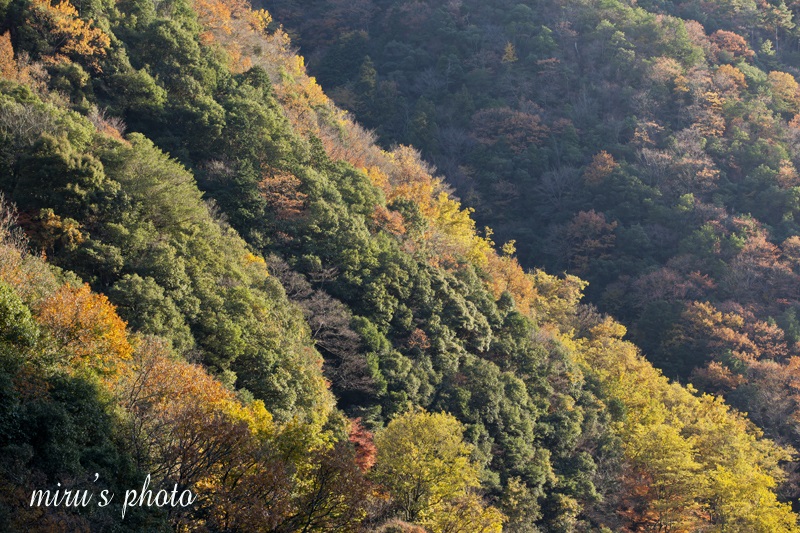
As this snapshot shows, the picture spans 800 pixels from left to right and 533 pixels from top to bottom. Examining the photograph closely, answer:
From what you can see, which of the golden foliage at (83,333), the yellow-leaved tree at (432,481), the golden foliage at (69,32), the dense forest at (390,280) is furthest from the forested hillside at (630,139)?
A: the golden foliage at (83,333)

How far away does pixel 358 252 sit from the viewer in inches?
1737

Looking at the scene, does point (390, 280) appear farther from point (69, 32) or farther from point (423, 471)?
point (69, 32)

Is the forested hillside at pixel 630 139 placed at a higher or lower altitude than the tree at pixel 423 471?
higher

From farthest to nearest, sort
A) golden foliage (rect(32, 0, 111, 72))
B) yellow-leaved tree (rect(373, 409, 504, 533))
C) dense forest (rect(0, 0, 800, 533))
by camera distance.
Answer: golden foliage (rect(32, 0, 111, 72)) → yellow-leaved tree (rect(373, 409, 504, 533)) → dense forest (rect(0, 0, 800, 533))

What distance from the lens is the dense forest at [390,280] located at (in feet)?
77.2

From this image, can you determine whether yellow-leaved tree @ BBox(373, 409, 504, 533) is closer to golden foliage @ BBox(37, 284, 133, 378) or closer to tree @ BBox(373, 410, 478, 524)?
tree @ BBox(373, 410, 478, 524)

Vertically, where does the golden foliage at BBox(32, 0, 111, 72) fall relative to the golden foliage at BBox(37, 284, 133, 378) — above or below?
above

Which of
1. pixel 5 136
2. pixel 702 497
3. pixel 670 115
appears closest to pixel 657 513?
pixel 702 497

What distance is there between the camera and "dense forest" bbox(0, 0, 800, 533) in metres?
23.5

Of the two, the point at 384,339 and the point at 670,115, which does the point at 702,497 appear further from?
the point at 670,115

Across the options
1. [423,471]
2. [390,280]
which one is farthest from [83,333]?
[390,280]

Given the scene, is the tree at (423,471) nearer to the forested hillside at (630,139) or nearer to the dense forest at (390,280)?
the dense forest at (390,280)

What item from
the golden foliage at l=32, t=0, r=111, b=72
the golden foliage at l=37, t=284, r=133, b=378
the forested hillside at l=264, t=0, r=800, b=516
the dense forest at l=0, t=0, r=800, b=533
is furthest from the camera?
the forested hillside at l=264, t=0, r=800, b=516

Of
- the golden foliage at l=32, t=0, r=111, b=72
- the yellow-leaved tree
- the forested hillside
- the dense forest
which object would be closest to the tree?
the yellow-leaved tree
